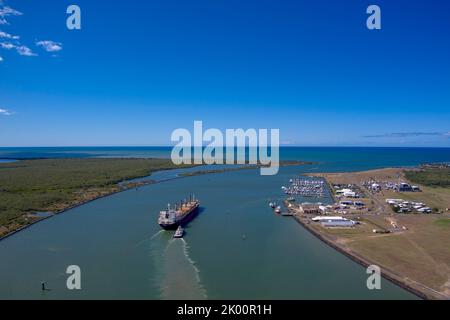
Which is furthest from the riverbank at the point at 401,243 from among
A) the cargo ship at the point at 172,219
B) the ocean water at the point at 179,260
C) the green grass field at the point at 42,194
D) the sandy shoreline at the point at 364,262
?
the green grass field at the point at 42,194

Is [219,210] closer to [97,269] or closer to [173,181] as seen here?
[97,269]

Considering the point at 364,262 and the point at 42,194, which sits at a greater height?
the point at 42,194

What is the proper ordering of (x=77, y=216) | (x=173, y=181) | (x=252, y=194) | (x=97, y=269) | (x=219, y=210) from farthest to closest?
(x=173, y=181), (x=252, y=194), (x=219, y=210), (x=77, y=216), (x=97, y=269)

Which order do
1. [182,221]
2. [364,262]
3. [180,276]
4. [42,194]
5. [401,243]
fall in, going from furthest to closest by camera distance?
[42,194] → [182,221] → [401,243] → [364,262] → [180,276]

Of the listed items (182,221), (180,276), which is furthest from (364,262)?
(182,221)

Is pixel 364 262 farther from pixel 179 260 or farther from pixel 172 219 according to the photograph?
pixel 172 219
